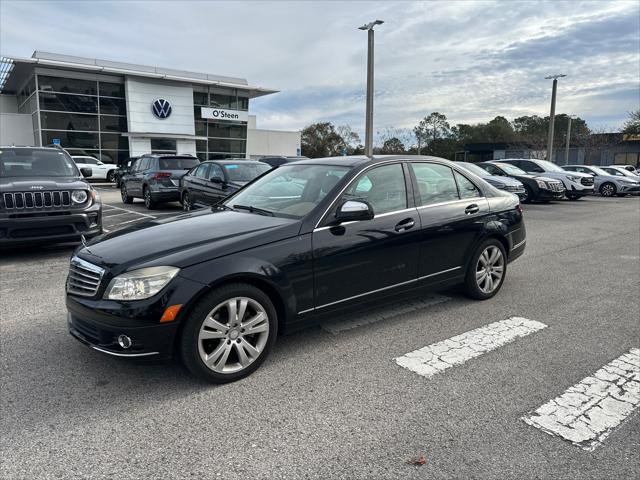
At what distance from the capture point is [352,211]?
3.70m

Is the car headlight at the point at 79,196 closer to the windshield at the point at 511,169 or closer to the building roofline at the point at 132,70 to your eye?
the windshield at the point at 511,169

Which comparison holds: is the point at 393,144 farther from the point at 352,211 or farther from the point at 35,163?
the point at 352,211

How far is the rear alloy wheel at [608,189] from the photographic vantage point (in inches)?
921

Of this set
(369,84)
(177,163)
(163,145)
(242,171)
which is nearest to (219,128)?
(163,145)

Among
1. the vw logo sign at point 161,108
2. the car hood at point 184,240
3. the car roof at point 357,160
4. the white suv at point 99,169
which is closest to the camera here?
the car hood at point 184,240

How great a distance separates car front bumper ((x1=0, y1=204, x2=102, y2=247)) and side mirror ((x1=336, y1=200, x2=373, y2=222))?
5268mm

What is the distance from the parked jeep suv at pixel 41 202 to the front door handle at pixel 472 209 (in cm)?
579

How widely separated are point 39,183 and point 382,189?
5707mm

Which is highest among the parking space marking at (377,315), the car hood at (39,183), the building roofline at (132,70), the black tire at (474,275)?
the building roofline at (132,70)

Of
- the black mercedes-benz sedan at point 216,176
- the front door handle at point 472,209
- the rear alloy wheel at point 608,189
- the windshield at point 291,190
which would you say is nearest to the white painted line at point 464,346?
the front door handle at point 472,209

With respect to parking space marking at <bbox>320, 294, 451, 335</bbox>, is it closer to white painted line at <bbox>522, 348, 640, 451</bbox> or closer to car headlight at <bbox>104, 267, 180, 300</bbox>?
car headlight at <bbox>104, 267, 180, 300</bbox>

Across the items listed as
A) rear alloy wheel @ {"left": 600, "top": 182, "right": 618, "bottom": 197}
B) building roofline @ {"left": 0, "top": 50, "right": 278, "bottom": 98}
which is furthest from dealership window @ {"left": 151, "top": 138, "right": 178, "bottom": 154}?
rear alloy wheel @ {"left": 600, "top": 182, "right": 618, "bottom": 197}

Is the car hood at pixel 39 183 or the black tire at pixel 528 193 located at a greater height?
the car hood at pixel 39 183

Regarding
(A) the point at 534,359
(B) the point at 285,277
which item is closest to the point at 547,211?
(A) the point at 534,359
